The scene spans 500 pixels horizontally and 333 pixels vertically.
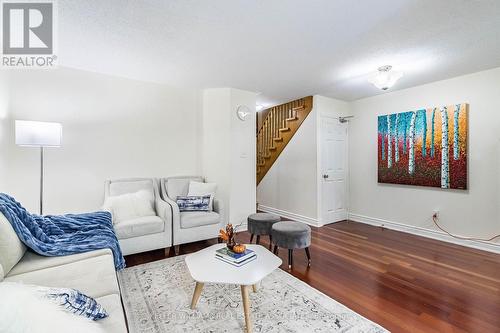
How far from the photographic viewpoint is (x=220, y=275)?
5.47ft

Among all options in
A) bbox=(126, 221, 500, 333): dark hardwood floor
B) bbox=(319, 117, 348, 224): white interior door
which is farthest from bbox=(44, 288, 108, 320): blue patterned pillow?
bbox=(319, 117, 348, 224): white interior door

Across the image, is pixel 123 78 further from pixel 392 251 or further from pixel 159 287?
pixel 392 251

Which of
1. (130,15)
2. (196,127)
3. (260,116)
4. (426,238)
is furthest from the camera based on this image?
(260,116)

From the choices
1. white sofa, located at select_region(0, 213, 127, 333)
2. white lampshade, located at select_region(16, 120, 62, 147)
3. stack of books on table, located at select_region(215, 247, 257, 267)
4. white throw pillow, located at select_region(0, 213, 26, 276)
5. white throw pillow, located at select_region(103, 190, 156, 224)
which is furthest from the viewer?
white throw pillow, located at select_region(103, 190, 156, 224)

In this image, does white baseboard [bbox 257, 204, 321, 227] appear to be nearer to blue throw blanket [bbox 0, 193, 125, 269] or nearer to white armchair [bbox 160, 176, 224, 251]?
white armchair [bbox 160, 176, 224, 251]

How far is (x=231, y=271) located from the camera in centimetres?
172

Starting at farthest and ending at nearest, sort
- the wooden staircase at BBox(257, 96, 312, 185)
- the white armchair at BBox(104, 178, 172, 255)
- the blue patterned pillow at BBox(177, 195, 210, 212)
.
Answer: the wooden staircase at BBox(257, 96, 312, 185) < the blue patterned pillow at BBox(177, 195, 210, 212) < the white armchair at BBox(104, 178, 172, 255)

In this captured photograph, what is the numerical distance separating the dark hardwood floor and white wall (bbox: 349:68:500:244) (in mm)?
393

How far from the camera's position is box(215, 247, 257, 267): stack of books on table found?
184cm

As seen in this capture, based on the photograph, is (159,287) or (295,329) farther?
(159,287)

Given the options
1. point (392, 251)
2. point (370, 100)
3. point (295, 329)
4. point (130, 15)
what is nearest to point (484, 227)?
point (392, 251)

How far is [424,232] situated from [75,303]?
4.33m

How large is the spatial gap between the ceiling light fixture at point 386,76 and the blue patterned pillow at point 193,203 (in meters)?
2.63

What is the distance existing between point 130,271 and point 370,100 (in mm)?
4496
